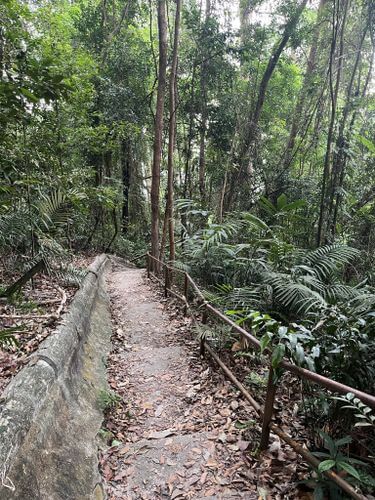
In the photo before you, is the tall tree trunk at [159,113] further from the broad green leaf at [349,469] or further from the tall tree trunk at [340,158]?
the broad green leaf at [349,469]

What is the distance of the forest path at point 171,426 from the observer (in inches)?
96.8

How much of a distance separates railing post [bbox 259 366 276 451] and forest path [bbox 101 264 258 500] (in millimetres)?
230

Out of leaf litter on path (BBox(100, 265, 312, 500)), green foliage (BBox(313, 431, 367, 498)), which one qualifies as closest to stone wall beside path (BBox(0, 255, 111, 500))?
leaf litter on path (BBox(100, 265, 312, 500))

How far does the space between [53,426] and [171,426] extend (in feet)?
4.07

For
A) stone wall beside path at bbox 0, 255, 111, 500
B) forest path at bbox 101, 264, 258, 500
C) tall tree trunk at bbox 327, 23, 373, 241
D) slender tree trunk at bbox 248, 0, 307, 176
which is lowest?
forest path at bbox 101, 264, 258, 500

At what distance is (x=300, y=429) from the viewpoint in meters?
2.73

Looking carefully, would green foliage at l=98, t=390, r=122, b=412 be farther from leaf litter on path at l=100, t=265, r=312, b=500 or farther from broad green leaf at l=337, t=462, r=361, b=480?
broad green leaf at l=337, t=462, r=361, b=480

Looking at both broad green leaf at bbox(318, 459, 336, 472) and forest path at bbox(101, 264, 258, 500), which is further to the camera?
forest path at bbox(101, 264, 258, 500)

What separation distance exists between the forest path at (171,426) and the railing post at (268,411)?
23cm

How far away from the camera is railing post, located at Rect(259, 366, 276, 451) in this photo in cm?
241

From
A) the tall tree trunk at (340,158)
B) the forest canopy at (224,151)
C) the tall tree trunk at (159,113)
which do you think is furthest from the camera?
the tall tree trunk at (159,113)

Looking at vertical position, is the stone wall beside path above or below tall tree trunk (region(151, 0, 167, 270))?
below

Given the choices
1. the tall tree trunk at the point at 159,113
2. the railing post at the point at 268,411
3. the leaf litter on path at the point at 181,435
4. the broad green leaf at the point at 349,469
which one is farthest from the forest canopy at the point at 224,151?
the leaf litter on path at the point at 181,435

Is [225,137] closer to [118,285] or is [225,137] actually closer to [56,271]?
[118,285]
